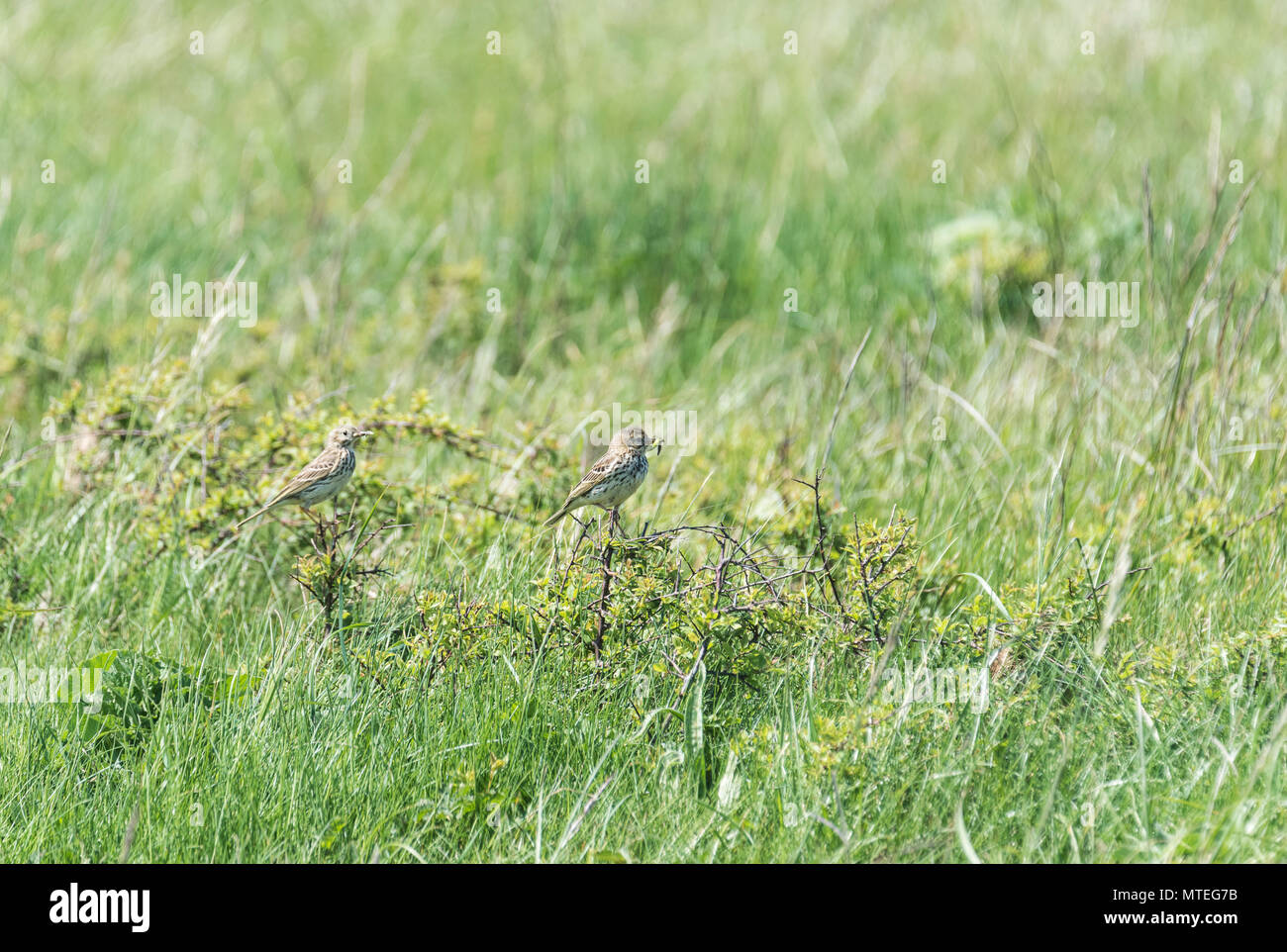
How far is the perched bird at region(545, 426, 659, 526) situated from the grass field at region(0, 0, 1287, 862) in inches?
7.0

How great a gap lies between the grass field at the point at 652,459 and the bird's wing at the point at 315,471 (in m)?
0.24

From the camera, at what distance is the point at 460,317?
6652 millimetres

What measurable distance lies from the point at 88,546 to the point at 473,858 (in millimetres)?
2123

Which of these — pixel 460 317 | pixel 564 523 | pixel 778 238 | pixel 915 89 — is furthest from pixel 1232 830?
pixel 915 89

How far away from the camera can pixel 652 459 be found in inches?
206

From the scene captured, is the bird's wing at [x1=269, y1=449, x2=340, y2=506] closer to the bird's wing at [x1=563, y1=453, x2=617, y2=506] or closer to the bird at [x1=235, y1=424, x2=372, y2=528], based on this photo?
the bird at [x1=235, y1=424, x2=372, y2=528]

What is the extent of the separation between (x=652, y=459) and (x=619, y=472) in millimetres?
1330

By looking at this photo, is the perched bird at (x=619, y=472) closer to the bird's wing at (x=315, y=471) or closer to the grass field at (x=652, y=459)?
the grass field at (x=652, y=459)

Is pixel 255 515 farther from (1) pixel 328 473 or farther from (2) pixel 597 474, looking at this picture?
(2) pixel 597 474

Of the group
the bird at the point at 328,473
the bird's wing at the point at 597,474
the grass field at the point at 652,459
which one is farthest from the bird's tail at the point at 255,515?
the bird's wing at the point at 597,474

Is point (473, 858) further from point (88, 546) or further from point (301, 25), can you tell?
point (301, 25)

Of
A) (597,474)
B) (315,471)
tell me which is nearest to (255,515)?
(315,471)

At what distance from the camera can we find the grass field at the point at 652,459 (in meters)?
3.30

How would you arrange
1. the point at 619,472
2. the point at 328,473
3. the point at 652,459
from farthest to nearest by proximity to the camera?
the point at 652,459 < the point at 328,473 < the point at 619,472
